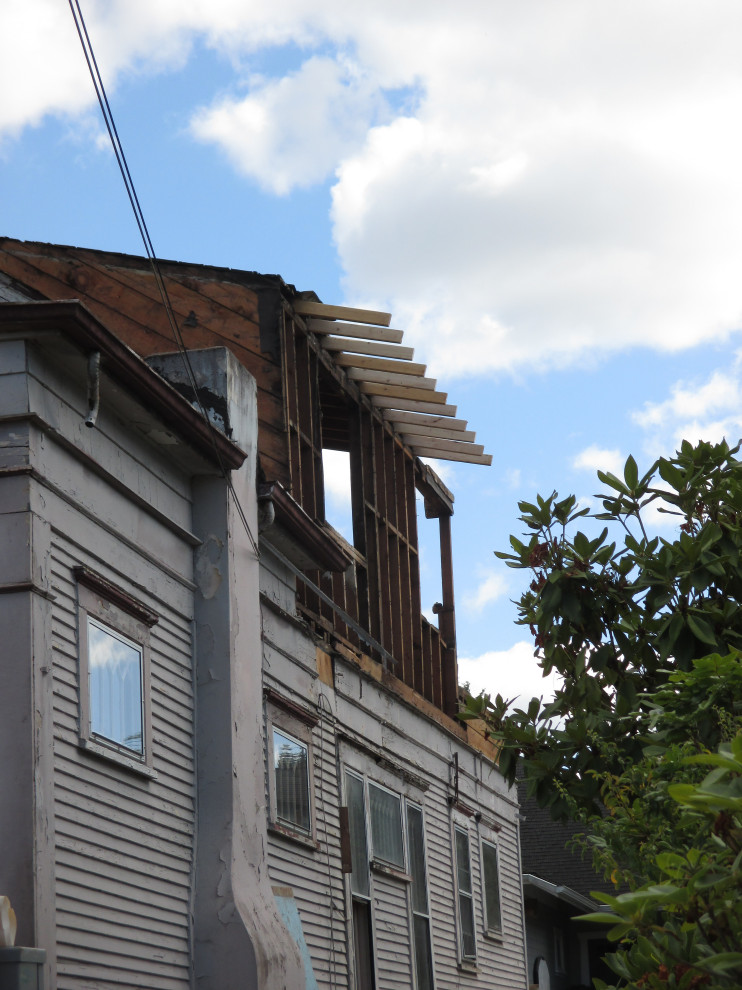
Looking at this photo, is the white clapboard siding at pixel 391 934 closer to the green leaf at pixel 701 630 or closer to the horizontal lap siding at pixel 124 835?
the horizontal lap siding at pixel 124 835

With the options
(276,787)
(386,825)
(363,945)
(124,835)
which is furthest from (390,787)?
(124,835)

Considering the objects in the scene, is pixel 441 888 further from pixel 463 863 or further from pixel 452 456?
pixel 452 456

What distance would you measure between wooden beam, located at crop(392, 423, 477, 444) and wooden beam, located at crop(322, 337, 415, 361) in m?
2.22

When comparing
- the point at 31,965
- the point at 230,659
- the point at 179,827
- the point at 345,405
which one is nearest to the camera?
the point at 31,965

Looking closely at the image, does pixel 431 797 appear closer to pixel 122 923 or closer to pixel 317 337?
pixel 317 337

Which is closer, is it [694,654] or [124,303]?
[694,654]

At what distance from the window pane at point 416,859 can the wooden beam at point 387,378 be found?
4.77 metres

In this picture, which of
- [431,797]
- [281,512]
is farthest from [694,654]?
[431,797]

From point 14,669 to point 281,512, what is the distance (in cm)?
435

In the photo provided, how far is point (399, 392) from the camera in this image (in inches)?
595

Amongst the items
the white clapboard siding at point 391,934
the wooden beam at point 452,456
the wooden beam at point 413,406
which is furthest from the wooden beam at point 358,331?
the white clapboard siding at point 391,934

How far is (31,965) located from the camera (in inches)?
247

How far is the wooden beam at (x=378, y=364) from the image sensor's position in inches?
567

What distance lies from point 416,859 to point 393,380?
540cm
